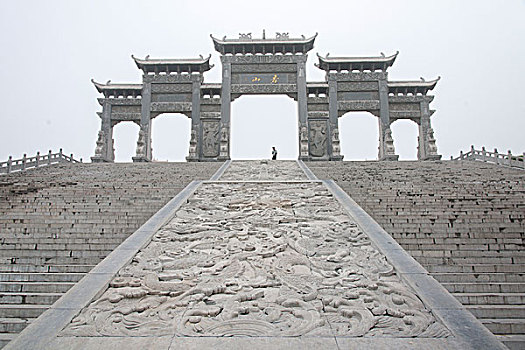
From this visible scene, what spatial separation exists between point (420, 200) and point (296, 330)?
509cm

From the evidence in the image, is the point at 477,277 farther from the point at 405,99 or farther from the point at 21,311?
the point at 405,99

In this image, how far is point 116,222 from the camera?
6.40 m

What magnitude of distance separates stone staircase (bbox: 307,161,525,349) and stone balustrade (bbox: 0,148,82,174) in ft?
33.8

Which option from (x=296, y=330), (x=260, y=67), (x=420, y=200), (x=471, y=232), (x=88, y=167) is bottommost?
(x=296, y=330)

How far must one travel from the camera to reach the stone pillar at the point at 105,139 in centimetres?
2144

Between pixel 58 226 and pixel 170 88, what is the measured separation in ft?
56.2

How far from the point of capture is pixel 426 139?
21.5m

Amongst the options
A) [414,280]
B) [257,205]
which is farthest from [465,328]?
[257,205]

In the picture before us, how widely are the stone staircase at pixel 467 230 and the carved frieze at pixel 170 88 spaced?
555 inches

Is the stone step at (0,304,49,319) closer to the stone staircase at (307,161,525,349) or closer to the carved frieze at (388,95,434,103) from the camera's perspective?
the stone staircase at (307,161,525,349)

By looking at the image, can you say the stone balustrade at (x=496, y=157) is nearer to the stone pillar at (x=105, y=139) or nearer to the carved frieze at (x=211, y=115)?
the carved frieze at (x=211, y=115)

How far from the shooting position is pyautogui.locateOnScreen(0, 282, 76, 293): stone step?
4.20 meters

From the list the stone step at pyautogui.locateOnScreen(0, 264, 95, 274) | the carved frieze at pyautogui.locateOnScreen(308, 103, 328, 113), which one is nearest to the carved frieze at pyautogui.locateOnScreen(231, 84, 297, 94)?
the carved frieze at pyautogui.locateOnScreen(308, 103, 328, 113)

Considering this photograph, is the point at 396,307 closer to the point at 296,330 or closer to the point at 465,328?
the point at 465,328
